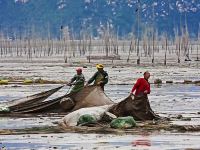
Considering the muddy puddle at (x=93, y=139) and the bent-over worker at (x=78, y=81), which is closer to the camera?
the muddy puddle at (x=93, y=139)

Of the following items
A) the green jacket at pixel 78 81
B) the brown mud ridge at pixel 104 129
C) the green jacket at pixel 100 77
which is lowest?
the brown mud ridge at pixel 104 129

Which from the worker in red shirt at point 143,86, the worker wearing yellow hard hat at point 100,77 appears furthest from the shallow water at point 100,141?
the worker wearing yellow hard hat at point 100,77

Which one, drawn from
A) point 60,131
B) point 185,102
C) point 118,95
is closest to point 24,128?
point 60,131

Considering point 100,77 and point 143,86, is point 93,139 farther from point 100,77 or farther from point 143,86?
point 100,77

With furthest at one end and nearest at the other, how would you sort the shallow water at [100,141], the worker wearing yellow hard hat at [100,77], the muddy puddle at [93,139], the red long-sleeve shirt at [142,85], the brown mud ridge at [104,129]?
the worker wearing yellow hard hat at [100,77]
the red long-sleeve shirt at [142,85]
the brown mud ridge at [104,129]
the muddy puddle at [93,139]
the shallow water at [100,141]

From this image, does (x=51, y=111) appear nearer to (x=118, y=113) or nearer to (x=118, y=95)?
(x=118, y=113)

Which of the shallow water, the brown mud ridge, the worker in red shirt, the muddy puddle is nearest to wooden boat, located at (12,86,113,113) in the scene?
the muddy puddle

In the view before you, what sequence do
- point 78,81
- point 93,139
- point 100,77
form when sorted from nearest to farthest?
point 93,139
point 100,77
point 78,81

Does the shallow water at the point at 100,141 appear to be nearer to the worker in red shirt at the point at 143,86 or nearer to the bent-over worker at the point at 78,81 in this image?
the worker in red shirt at the point at 143,86

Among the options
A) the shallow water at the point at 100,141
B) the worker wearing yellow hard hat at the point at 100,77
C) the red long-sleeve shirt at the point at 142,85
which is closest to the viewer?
the shallow water at the point at 100,141

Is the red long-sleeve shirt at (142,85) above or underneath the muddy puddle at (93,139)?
above

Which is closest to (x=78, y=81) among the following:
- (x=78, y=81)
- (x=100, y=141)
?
(x=78, y=81)

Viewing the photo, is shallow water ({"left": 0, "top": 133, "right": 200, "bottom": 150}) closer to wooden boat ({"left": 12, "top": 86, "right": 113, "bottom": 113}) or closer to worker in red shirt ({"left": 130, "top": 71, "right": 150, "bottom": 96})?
worker in red shirt ({"left": 130, "top": 71, "right": 150, "bottom": 96})

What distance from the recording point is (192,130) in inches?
1107
